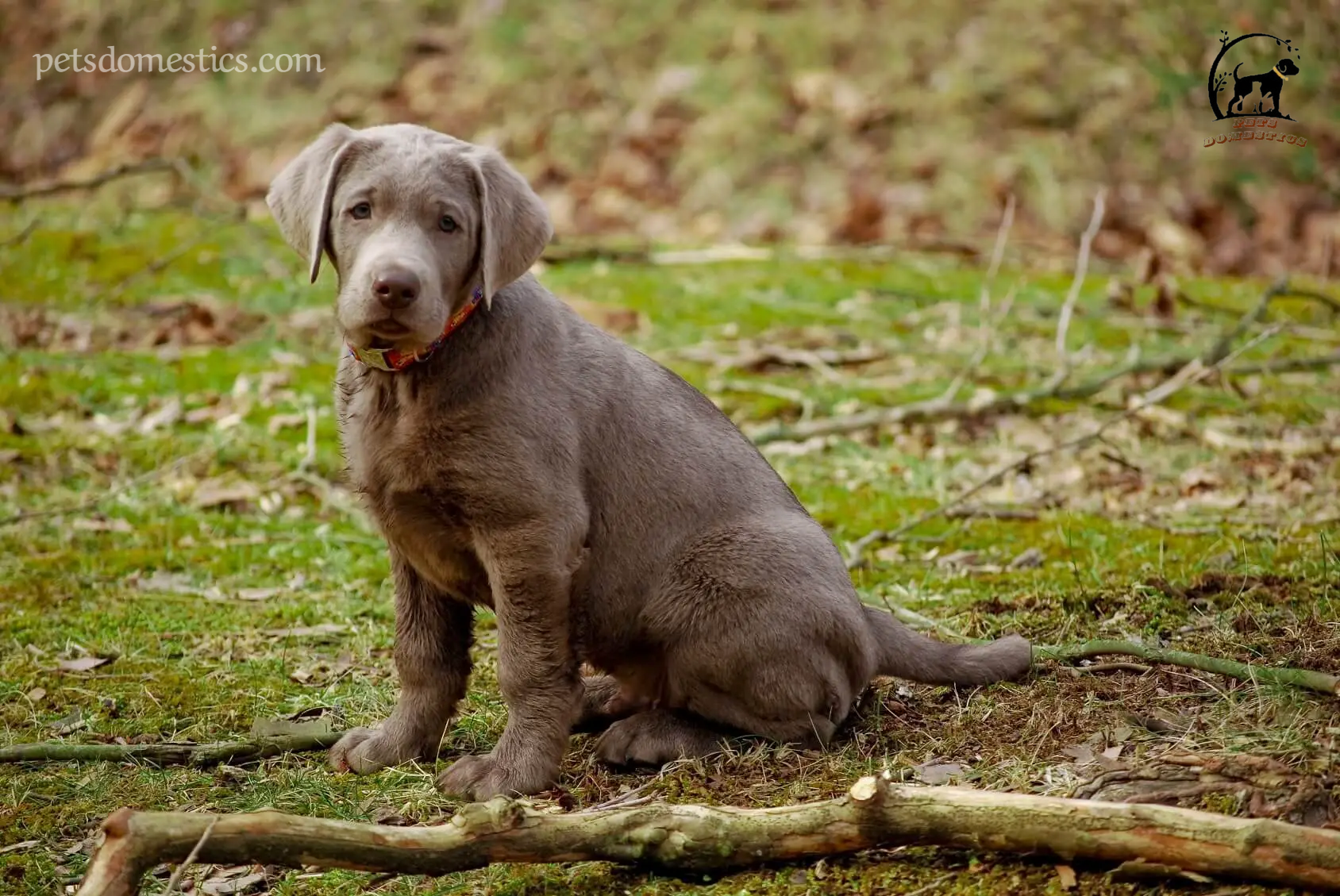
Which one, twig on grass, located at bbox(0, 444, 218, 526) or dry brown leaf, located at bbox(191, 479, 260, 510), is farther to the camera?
dry brown leaf, located at bbox(191, 479, 260, 510)

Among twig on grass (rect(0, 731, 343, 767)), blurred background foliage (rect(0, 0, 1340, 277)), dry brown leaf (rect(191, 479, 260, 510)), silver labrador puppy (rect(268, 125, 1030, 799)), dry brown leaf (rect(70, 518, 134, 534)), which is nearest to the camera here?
silver labrador puppy (rect(268, 125, 1030, 799))

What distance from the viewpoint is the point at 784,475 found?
7.21 m

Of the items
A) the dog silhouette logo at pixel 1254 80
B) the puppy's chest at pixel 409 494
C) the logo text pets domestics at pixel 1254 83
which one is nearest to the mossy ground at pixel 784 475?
the puppy's chest at pixel 409 494

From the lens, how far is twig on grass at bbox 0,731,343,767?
4.01 m

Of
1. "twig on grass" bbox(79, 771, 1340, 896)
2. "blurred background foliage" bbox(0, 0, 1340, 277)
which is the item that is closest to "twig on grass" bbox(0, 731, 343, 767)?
"twig on grass" bbox(79, 771, 1340, 896)

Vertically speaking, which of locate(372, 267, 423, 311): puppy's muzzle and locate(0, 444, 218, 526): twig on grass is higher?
locate(372, 267, 423, 311): puppy's muzzle

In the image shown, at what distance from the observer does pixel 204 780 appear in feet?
13.0

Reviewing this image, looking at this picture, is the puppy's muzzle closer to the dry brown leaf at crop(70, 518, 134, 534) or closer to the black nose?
the black nose

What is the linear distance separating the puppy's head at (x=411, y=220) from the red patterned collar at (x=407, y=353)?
27 mm

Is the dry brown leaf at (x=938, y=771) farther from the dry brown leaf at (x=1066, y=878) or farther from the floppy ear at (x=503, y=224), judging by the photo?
the floppy ear at (x=503, y=224)

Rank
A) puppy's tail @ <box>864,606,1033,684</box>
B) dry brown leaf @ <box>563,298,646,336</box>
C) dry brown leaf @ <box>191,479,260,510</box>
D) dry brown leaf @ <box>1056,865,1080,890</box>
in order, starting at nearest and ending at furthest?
dry brown leaf @ <box>1056,865,1080,890</box>, puppy's tail @ <box>864,606,1033,684</box>, dry brown leaf @ <box>191,479,260,510</box>, dry brown leaf @ <box>563,298,646,336</box>

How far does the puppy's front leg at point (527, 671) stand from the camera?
12.8 feet

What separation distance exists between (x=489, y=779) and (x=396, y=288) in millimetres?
1376

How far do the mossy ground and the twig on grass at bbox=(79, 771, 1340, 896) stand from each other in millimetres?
92
